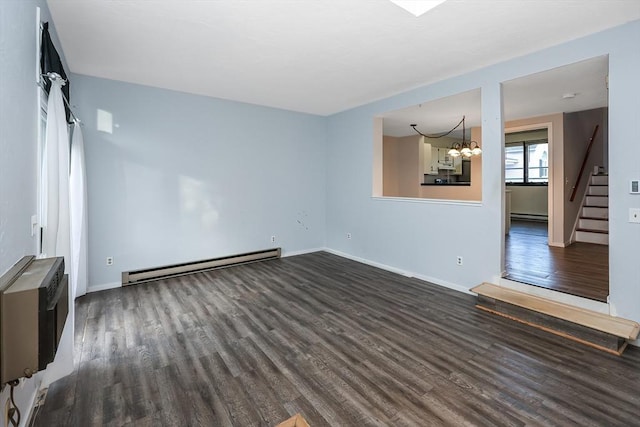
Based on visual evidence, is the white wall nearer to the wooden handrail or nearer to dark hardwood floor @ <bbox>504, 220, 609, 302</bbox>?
dark hardwood floor @ <bbox>504, 220, 609, 302</bbox>

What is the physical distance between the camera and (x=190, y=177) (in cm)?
464

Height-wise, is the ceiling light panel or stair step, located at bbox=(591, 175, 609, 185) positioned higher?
the ceiling light panel

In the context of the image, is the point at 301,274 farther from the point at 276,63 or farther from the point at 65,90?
the point at 65,90

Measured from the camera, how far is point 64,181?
2.20 m

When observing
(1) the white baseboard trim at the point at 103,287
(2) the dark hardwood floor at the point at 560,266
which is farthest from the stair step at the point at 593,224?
(1) the white baseboard trim at the point at 103,287

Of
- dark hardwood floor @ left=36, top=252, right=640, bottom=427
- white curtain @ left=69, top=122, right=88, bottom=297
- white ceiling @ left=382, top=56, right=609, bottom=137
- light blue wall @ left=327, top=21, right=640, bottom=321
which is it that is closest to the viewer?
dark hardwood floor @ left=36, top=252, right=640, bottom=427

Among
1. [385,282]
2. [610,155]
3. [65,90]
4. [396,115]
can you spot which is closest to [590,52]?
[610,155]

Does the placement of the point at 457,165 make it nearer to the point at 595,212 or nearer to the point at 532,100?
the point at 595,212

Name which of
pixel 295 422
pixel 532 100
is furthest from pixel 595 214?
pixel 295 422

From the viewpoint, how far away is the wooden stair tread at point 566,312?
2.49m

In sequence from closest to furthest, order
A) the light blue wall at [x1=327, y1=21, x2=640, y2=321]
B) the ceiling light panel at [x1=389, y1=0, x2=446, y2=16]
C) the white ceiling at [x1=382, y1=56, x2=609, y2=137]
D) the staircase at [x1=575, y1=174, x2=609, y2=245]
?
the ceiling light panel at [x1=389, y1=0, x2=446, y2=16], the light blue wall at [x1=327, y1=21, x2=640, y2=321], the white ceiling at [x1=382, y1=56, x2=609, y2=137], the staircase at [x1=575, y1=174, x2=609, y2=245]

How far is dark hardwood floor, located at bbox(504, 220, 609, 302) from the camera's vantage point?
3391mm

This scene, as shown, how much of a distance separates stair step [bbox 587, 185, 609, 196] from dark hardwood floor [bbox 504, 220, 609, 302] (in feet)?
3.74

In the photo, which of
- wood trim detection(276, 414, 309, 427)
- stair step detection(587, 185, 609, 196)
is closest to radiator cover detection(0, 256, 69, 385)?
wood trim detection(276, 414, 309, 427)
